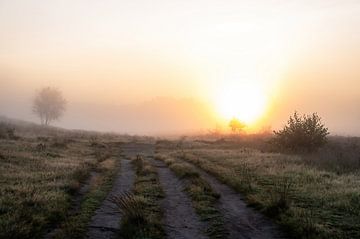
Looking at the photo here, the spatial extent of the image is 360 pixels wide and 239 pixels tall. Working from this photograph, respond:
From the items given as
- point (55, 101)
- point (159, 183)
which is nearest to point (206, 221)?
point (159, 183)

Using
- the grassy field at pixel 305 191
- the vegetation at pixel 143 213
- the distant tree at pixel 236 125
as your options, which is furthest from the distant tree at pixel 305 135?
the distant tree at pixel 236 125

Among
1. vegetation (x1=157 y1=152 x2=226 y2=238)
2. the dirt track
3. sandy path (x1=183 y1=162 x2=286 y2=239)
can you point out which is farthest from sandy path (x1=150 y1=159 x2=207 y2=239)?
sandy path (x1=183 y1=162 x2=286 y2=239)

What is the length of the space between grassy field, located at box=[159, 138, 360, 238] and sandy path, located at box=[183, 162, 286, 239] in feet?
1.33

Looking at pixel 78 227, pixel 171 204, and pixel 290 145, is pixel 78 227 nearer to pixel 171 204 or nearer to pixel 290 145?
pixel 171 204

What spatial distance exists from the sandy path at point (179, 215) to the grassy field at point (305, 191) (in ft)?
9.13

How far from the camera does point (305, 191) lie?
66.0 ft

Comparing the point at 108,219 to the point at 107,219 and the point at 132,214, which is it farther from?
the point at 132,214

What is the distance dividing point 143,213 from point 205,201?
4330mm

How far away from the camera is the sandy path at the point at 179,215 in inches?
551

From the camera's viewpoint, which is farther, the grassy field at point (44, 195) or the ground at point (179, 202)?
the ground at point (179, 202)

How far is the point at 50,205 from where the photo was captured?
54.4 feet

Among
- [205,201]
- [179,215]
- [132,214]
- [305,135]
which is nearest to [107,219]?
[132,214]

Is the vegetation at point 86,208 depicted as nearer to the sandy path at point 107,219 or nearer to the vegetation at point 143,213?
the sandy path at point 107,219

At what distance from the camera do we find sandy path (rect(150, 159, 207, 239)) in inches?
551
